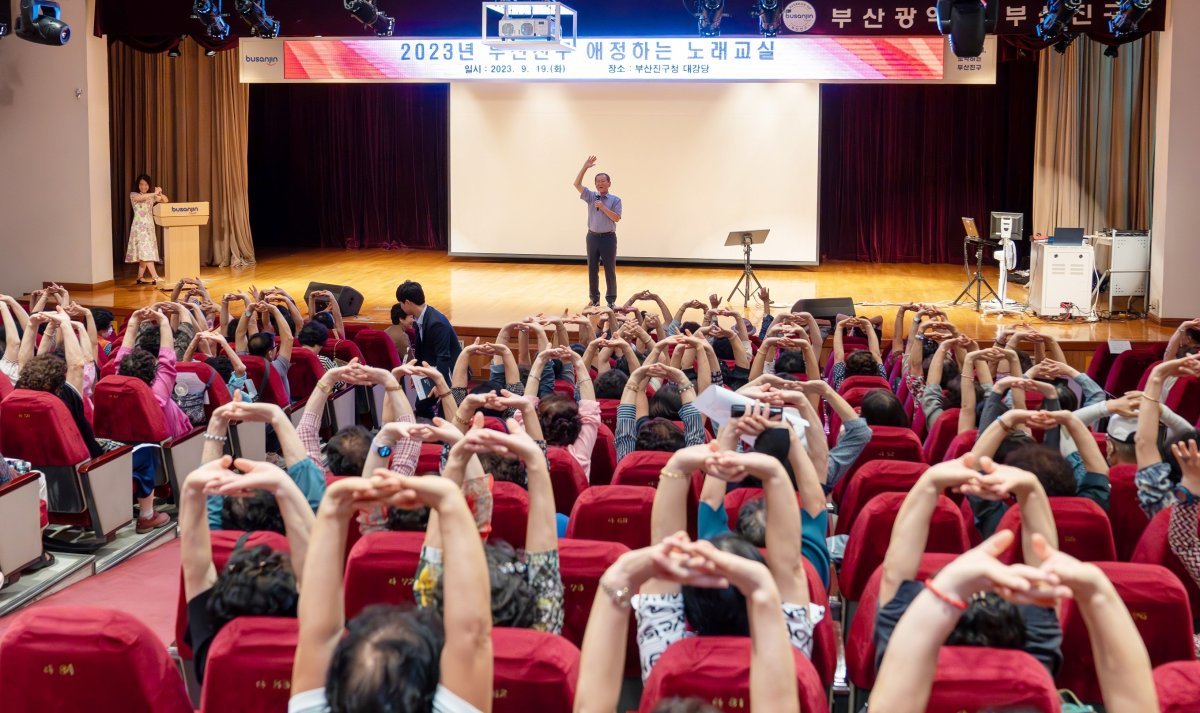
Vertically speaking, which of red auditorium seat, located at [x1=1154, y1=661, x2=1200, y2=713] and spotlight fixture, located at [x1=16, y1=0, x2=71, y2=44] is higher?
spotlight fixture, located at [x1=16, y1=0, x2=71, y2=44]

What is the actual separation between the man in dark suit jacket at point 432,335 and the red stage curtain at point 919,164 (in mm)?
9479

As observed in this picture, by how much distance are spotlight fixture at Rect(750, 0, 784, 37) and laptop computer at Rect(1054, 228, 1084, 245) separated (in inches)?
124

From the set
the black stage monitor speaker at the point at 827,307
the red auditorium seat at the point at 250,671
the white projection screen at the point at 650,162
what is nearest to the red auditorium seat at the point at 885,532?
the red auditorium seat at the point at 250,671

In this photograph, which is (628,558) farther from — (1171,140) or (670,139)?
(670,139)

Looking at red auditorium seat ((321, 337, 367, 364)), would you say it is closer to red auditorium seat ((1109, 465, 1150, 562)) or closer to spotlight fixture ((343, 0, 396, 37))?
spotlight fixture ((343, 0, 396, 37))

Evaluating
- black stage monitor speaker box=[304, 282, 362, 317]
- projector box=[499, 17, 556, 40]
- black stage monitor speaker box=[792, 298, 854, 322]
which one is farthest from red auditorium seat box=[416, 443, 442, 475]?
projector box=[499, 17, 556, 40]

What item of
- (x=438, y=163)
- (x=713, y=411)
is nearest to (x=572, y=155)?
(x=438, y=163)

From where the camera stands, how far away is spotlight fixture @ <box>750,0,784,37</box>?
1020 centimetres

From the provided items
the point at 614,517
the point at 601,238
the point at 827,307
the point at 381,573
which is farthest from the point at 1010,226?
the point at 381,573

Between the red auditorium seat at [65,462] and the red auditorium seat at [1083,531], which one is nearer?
the red auditorium seat at [1083,531]

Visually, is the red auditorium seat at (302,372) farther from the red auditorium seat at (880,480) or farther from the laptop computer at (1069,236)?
the laptop computer at (1069,236)

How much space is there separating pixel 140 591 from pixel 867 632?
3476mm

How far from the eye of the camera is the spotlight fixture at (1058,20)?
9.45m

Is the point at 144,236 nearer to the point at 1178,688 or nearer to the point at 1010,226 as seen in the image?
the point at 1010,226
